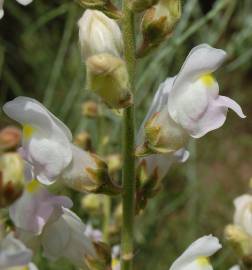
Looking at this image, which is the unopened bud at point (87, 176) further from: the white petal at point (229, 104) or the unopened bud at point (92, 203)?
the unopened bud at point (92, 203)

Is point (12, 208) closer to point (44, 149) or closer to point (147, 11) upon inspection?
point (44, 149)

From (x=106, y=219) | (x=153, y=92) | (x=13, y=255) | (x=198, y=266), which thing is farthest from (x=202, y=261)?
(x=153, y=92)

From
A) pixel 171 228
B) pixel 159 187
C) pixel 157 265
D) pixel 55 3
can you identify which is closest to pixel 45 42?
pixel 55 3

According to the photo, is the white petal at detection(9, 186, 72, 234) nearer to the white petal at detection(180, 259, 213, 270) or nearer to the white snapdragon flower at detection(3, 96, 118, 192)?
the white snapdragon flower at detection(3, 96, 118, 192)

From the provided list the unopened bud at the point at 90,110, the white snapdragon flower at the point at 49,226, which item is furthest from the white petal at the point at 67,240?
the unopened bud at the point at 90,110

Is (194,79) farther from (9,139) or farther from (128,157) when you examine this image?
(9,139)

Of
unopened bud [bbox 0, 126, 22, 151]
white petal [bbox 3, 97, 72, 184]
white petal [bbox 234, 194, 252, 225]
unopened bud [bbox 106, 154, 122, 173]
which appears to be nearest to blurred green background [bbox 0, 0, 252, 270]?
unopened bud [bbox 106, 154, 122, 173]
